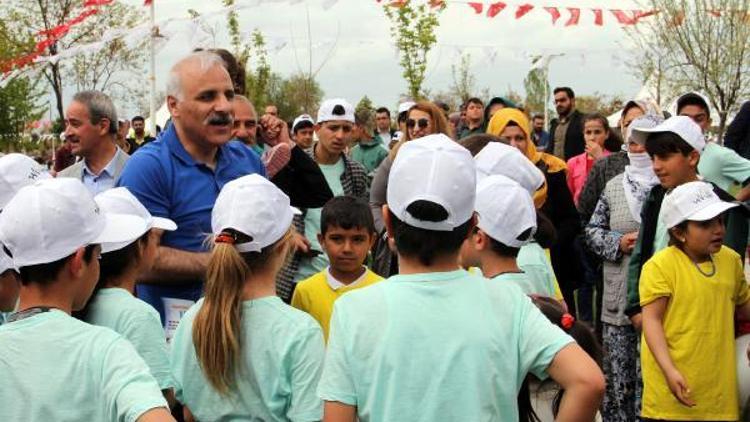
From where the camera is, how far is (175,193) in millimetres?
4254

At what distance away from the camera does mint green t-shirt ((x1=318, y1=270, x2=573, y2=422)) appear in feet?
8.95

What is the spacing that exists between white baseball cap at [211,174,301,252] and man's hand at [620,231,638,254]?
11.5ft

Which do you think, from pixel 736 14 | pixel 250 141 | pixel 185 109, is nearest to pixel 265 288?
pixel 185 109

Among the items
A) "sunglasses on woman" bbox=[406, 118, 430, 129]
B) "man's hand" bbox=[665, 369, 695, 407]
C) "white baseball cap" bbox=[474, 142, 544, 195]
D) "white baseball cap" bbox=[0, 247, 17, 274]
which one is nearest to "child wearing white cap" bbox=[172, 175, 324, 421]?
"white baseball cap" bbox=[0, 247, 17, 274]

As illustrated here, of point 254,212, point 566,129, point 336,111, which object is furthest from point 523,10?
→ point 254,212

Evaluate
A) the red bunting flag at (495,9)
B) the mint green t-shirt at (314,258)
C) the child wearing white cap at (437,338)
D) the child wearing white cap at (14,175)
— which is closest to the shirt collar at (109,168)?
the mint green t-shirt at (314,258)

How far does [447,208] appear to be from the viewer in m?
2.78

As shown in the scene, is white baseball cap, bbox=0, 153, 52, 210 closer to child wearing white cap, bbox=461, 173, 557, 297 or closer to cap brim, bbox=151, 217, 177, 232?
cap brim, bbox=151, 217, 177, 232

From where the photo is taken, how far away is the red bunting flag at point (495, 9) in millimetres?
20141

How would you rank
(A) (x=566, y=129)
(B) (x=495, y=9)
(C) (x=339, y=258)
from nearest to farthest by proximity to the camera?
1. (C) (x=339, y=258)
2. (A) (x=566, y=129)
3. (B) (x=495, y=9)

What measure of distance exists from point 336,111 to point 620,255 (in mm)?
2312

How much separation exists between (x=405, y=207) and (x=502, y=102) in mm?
7650

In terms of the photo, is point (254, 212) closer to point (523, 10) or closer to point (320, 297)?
point (320, 297)

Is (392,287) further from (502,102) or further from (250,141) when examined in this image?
(502,102)
